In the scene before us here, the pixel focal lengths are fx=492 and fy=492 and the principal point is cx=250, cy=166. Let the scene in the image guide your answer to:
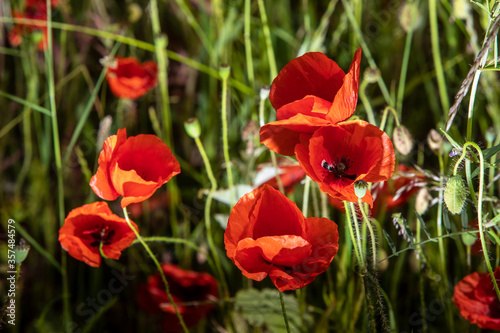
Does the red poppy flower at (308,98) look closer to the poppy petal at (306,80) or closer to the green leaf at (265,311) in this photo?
the poppy petal at (306,80)

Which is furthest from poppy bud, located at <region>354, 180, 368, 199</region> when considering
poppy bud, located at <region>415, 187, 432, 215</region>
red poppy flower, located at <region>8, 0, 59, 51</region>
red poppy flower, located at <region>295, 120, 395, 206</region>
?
red poppy flower, located at <region>8, 0, 59, 51</region>

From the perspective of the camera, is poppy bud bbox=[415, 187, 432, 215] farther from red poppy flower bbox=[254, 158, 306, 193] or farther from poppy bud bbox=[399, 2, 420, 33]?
poppy bud bbox=[399, 2, 420, 33]

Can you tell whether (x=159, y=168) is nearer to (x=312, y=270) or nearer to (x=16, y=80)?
(x=312, y=270)

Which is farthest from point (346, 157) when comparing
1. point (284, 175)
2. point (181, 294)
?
point (181, 294)

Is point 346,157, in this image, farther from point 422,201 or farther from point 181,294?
point 181,294

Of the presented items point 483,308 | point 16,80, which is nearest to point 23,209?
point 16,80

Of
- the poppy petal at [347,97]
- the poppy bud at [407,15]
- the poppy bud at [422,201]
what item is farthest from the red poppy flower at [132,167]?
the poppy bud at [407,15]
